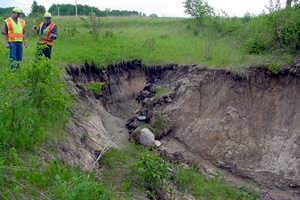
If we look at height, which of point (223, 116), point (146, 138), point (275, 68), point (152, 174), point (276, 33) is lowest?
point (146, 138)

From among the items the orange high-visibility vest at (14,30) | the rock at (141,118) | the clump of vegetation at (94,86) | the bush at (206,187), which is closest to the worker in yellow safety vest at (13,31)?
the orange high-visibility vest at (14,30)

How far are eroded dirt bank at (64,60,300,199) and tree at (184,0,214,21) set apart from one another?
2.47 meters

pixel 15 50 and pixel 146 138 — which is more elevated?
pixel 15 50

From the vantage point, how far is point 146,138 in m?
8.35

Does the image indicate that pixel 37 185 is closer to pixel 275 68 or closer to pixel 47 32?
pixel 47 32

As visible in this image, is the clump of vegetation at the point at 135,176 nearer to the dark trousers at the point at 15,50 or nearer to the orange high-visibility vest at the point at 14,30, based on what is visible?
the dark trousers at the point at 15,50

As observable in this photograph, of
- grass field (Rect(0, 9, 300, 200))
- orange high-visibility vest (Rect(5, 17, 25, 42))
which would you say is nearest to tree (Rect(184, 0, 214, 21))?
grass field (Rect(0, 9, 300, 200))

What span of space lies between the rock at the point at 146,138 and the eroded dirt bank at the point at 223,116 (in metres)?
0.50

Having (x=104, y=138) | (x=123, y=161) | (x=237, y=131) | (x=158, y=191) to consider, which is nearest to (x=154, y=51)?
(x=237, y=131)

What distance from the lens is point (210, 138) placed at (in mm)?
8633

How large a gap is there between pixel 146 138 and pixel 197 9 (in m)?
5.99

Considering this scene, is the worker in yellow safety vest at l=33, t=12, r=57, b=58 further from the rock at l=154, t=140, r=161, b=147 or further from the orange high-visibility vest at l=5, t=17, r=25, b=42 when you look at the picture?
the rock at l=154, t=140, r=161, b=147

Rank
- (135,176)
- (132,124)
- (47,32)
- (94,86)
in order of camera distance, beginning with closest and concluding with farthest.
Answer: (135,176) → (47,32) → (94,86) → (132,124)

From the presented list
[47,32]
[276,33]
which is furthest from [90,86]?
[276,33]
